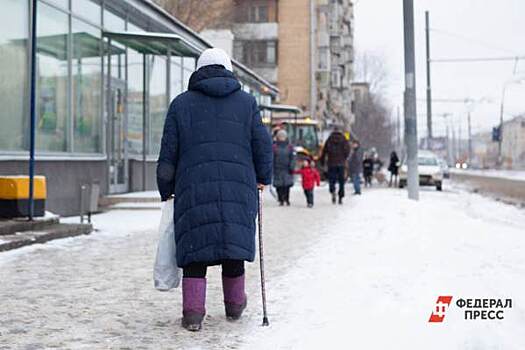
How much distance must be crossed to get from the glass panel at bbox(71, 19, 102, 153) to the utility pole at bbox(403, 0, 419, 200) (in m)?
7.98

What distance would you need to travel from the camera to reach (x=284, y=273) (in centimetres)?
A: 878

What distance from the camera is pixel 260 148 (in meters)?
6.02

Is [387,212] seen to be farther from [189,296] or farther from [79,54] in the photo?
[189,296]

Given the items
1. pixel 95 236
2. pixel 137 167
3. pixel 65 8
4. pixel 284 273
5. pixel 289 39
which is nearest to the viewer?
pixel 284 273

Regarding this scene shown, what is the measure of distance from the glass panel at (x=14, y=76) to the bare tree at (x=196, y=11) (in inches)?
1095

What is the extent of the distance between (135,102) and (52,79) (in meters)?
5.59

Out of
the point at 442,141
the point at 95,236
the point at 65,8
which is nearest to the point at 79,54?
the point at 65,8

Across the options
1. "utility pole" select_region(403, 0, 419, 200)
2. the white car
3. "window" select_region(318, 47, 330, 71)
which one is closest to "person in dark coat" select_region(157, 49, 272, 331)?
"utility pole" select_region(403, 0, 419, 200)

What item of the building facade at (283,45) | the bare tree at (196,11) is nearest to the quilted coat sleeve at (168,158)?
the bare tree at (196,11)

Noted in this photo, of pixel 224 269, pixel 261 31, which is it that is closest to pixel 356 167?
pixel 224 269

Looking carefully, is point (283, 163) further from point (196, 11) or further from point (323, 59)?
point (323, 59)

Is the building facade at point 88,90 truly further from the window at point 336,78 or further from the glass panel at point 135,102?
the window at point 336,78

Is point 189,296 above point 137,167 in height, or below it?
below

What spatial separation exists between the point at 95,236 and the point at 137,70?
9.37 meters
